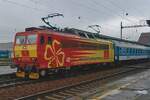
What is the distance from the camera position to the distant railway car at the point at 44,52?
59.3 ft

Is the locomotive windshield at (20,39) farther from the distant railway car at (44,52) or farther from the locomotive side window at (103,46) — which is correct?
the locomotive side window at (103,46)

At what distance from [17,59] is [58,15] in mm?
5182

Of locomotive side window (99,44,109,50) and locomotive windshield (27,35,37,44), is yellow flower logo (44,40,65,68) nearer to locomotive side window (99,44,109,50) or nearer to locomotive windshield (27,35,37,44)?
locomotive windshield (27,35,37,44)

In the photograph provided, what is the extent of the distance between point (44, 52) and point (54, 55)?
3.34 feet

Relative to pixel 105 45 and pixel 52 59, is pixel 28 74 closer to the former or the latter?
pixel 52 59

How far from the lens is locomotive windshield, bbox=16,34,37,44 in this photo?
1841 centimetres

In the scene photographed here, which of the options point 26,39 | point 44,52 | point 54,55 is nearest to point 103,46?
point 54,55

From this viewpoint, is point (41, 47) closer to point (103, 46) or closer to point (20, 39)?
point (20, 39)

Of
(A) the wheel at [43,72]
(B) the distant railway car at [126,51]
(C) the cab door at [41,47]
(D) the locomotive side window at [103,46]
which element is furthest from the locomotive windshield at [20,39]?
(B) the distant railway car at [126,51]

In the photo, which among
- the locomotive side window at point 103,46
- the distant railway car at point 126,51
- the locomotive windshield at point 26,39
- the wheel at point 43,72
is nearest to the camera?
the wheel at point 43,72

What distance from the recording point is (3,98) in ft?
38.9

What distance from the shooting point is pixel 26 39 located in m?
19.0

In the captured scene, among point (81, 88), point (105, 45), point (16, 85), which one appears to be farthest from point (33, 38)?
point (105, 45)

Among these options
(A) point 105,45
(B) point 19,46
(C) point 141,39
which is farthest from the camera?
(C) point 141,39
